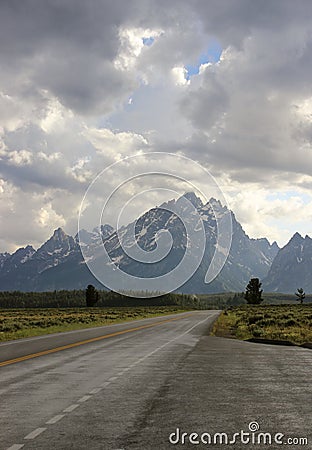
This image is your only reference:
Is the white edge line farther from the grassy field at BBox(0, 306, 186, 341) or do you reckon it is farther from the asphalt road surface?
the grassy field at BBox(0, 306, 186, 341)

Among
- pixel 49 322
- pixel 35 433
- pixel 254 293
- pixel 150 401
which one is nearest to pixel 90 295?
pixel 254 293

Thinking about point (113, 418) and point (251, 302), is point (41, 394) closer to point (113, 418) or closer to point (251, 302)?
point (113, 418)

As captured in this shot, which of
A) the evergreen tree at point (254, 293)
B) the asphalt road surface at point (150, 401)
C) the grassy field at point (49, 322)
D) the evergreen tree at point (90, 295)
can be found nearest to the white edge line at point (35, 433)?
the asphalt road surface at point (150, 401)

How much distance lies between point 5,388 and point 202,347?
44.7 feet

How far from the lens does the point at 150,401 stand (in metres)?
10.5

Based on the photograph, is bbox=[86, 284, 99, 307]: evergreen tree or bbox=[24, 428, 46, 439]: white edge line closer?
bbox=[24, 428, 46, 439]: white edge line

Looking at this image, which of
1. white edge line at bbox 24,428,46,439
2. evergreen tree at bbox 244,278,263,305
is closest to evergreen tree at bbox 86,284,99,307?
evergreen tree at bbox 244,278,263,305

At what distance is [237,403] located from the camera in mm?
10250

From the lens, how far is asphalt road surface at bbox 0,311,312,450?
758 centimetres

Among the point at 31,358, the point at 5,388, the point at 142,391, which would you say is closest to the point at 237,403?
the point at 142,391

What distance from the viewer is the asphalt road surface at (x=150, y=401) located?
298 inches

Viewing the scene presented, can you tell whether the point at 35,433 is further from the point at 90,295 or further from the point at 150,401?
the point at 90,295

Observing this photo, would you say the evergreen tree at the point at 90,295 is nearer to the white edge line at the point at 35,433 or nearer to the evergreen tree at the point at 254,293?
the evergreen tree at the point at 254,293

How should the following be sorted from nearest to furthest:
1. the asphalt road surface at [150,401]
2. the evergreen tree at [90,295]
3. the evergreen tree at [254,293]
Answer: the asphalt road surface at [150,401] < the evergreen tree at [90,295] < the evergreen tree at [254,293]
